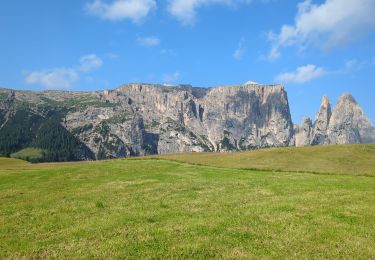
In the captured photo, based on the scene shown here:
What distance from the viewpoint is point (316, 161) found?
232 feet

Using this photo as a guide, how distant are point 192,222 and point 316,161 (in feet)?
175

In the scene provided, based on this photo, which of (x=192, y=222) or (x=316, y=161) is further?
(x=316, y=161)

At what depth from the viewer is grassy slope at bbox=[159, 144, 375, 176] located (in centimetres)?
6222

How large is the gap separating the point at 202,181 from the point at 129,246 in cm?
2606

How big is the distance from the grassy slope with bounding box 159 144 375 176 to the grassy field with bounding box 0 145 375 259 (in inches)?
963

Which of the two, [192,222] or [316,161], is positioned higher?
[316,161]

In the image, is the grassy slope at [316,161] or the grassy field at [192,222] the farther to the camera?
the grassy slope at [316,161]

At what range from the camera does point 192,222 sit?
879 inches

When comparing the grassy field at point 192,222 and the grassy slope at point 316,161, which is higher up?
the grassy slope at point 316,161

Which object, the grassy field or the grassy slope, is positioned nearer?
the grassy field

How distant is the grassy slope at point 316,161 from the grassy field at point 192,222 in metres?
24.5

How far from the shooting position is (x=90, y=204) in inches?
1161

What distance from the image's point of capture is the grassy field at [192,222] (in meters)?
17.6

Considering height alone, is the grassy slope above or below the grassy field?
above
